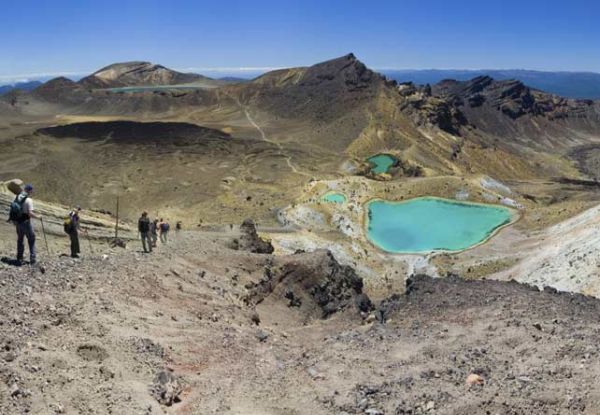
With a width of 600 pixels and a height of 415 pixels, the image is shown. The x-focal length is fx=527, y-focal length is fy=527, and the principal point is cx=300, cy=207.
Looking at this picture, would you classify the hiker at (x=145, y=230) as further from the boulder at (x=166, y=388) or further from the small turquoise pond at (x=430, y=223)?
the small turquoise pond at (x=430, y=223)

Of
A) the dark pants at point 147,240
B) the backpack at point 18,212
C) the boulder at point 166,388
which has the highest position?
the backpack at point 18,212

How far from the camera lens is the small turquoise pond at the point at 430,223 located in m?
47.7

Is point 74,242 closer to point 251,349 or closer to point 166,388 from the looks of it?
point 251,349

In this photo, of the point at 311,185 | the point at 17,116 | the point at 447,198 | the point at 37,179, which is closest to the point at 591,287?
the point at 447,198

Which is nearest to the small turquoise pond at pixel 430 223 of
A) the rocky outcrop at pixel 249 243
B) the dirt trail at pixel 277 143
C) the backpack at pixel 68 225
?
the rocky outcrop at pixel 249 243

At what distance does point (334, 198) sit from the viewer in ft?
198

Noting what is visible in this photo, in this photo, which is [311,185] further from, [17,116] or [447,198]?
[17,116]

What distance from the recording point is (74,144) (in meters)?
92.8

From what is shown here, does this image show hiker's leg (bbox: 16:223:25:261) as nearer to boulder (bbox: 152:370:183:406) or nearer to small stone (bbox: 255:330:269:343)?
boulder (bbox: 152:370:183:406)

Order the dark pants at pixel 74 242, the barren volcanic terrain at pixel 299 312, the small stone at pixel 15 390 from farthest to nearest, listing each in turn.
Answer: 1. the dark pants at pixel 74 242
2. the barren volcanic terrain at pixel 299 312
3. the small stone at pixel 15 390

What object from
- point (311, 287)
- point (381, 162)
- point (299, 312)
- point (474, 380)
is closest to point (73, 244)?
point (299, 312)

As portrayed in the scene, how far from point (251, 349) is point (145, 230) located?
26.9 ft

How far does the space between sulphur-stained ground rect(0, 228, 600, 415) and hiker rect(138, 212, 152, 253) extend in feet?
2.22

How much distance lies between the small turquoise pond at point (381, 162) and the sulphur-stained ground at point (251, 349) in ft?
210
